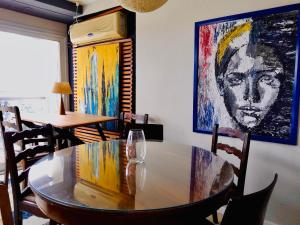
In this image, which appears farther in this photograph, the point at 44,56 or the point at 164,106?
the point at 44,56

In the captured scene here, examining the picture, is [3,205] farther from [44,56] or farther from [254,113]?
[44,56]

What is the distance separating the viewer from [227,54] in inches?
85.4

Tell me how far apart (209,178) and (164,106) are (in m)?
1.56

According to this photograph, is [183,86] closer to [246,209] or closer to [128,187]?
[128,187]

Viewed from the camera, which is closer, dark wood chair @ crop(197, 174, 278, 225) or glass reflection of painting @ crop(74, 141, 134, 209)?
dark wood chair @ crop(197, 174, 278, 225)

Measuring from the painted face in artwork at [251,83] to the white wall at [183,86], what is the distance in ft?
0.94

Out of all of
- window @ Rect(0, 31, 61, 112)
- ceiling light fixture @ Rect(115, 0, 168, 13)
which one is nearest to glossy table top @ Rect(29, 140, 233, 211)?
ceiling light fixture @ Rect(115, 0, 168, 13)

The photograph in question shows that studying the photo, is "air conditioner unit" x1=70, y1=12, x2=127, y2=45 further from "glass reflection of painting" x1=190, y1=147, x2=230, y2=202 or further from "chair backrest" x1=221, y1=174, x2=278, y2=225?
"chair backrest" x1=221, y1=174, x2=278, y2=225

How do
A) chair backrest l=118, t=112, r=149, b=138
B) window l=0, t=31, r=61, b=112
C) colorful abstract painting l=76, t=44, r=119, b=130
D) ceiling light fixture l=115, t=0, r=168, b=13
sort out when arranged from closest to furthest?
ceiling light fixture l=115, t=0, r=168, b=13 < chair backrest l=118, t=112, r=149, b=138 < colorful abstract painting l=76, t=44, r=119, b=130 < window l=0, t=31, r=61, b=112

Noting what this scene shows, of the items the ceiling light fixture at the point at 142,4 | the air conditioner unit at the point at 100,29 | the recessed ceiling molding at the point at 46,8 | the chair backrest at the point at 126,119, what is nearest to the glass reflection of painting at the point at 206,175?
the ceiling light fixture at the point at 142,4

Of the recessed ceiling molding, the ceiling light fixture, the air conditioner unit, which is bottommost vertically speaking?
the ceiling light fixture

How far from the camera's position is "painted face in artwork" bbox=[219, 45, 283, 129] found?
6.40 ft

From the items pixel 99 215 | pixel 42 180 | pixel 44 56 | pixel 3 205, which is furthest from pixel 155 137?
pixel 44 56

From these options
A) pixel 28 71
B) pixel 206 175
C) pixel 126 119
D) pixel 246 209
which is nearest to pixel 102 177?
pixel 206 175
